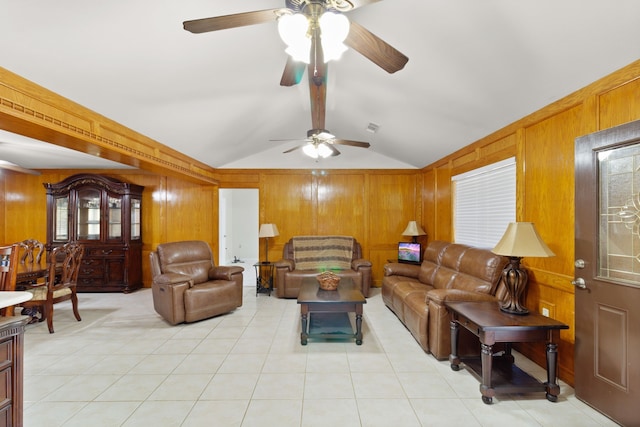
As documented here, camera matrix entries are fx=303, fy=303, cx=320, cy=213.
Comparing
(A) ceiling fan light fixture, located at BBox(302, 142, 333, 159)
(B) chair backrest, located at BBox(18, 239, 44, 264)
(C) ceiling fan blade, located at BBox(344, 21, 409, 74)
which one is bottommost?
(B) chair backrest, located at BBox(18, 239, 44, 264)

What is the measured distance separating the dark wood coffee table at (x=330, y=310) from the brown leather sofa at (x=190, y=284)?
119 centimetres

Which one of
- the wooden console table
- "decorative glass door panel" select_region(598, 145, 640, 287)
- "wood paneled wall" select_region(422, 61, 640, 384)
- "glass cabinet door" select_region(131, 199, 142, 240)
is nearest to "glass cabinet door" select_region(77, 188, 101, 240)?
"glass cabinet door" select_region(131, 199, 142, 240)

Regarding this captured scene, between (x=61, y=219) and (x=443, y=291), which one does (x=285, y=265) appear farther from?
(x=61, y=219)

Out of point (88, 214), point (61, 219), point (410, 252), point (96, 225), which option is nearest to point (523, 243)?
point (410, 252)

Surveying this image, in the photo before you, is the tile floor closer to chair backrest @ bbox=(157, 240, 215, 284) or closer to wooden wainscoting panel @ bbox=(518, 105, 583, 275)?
chair backrest @ bbox=(157, 240, 215, 284)

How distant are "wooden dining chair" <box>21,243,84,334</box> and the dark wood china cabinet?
1.41 meters

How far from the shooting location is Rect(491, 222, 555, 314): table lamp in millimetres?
2359

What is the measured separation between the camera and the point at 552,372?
2.21 m

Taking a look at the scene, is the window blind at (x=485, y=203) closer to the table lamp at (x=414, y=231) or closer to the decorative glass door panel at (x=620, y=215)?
the table lamp at (x=414, y=231)

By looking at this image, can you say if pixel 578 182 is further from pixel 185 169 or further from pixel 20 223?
pixel 20 223

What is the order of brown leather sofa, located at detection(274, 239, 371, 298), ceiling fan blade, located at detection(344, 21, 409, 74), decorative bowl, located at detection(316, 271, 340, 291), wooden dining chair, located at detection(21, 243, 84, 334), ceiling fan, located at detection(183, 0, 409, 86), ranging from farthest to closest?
brown leather sofa, located at detection(274, 239, 371, 298) < decorative bowl, located at detection(316, 271, 340, 291) < wooden dining chair, located at detection(21, 243, 84, 334) < ceiling fan blade, located at detection(344, 21, 409, 74) < ceiling fan, located at detection(183, 0, 409, 86)

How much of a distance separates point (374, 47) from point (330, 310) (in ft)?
8.32

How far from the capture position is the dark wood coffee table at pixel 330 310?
3.22 metres

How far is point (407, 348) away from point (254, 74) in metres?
3.17
